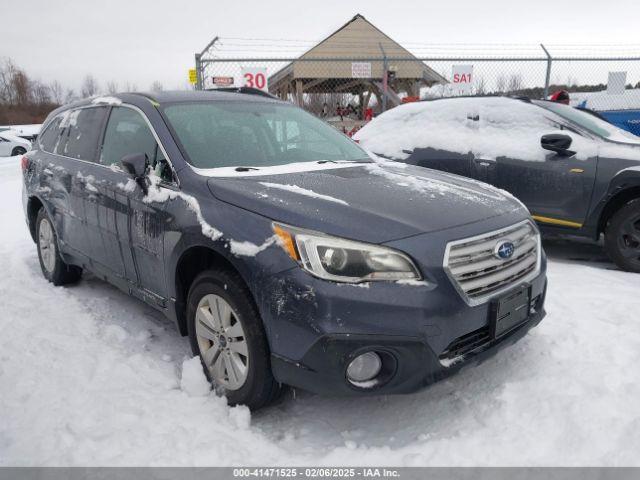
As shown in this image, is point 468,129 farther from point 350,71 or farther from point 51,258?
point 350,71

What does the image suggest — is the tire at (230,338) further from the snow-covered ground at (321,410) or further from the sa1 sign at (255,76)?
the sa1 sign at (255,76)

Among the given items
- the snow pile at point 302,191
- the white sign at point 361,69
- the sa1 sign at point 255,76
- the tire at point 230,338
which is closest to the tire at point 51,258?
the tire at point 230,338

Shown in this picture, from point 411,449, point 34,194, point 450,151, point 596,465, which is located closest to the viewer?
point 596,465

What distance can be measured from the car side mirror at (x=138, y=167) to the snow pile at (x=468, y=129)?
3468 mm

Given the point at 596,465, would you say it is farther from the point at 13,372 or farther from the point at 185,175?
the point at 13,372

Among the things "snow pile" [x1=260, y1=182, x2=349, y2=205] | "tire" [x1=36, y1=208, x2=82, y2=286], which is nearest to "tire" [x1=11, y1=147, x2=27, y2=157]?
"tire" [x1=36, y1=208, x2=82, y2=286]

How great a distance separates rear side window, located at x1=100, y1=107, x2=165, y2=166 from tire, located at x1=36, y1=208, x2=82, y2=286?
124 centimetres

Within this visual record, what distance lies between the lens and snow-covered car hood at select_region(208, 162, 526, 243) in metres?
2.25

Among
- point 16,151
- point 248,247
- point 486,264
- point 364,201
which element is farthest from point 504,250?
point 16,151

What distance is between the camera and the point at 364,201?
2.46 m

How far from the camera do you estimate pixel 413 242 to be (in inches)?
86.9

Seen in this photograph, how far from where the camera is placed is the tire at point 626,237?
14.7ft

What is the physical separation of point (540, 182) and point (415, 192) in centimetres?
279

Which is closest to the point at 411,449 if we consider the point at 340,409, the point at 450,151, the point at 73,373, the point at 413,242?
the point at 340,409
